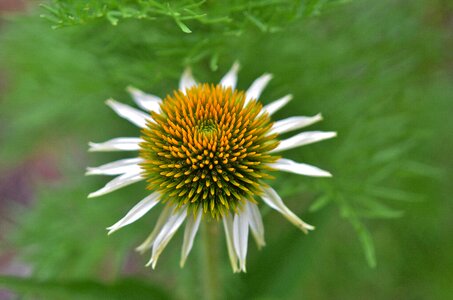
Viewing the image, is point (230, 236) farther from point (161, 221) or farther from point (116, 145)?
point (116, 145)

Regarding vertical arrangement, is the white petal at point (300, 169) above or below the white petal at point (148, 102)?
below

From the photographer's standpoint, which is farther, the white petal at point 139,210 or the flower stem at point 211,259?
the flower stem at point 211,259

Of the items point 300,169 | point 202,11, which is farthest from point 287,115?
point 300,169

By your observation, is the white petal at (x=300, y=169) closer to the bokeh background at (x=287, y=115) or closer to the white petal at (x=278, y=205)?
the white petal at (x=278, y=205)

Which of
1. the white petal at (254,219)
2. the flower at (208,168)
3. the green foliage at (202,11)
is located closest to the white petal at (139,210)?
the flower at (208,168)

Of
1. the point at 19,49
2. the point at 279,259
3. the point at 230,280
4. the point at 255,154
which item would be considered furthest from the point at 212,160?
the point at 19,49

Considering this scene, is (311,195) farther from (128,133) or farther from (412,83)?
(128,133)

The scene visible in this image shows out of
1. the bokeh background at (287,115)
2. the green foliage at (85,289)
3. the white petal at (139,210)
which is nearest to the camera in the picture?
the white petal at (139,210)
